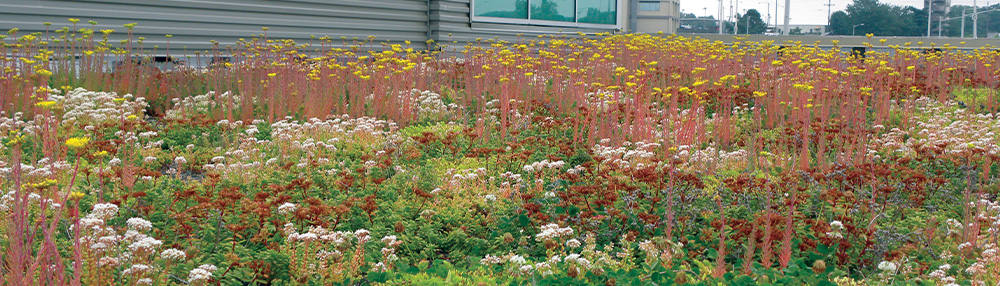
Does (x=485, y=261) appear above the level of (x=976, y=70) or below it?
below

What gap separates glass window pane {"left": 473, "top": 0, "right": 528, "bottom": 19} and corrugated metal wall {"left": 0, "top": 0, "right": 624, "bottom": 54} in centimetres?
21

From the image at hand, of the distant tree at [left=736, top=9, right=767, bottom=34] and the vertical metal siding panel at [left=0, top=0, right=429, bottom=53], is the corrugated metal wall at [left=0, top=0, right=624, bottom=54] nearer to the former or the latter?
the vertical metal siding panel at [left=0, top=0, right=429, bottom=53]

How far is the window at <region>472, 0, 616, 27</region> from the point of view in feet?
46.5

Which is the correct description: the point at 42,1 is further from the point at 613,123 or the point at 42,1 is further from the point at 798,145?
the point at 798,145

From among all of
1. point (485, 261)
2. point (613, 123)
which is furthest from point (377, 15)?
point (485, 261)

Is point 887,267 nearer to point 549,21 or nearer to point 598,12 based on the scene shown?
point 549,21

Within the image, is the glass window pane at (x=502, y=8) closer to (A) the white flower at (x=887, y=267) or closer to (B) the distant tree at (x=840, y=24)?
(A) the white flower at (x=887, y=267)

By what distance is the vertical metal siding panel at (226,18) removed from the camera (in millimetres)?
8711

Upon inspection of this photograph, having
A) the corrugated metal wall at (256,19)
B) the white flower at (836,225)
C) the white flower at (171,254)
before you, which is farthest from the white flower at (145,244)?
the corrugated metal wall at (256,19)

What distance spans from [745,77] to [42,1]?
874 cm

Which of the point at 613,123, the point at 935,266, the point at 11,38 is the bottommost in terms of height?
the point at 935,266

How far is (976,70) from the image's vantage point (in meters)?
10.7

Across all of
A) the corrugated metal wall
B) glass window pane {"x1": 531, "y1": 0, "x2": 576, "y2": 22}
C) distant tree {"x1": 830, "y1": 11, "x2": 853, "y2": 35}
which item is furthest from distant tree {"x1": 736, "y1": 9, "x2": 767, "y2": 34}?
the corrugated metal wall

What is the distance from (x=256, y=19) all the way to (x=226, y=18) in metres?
0.46
